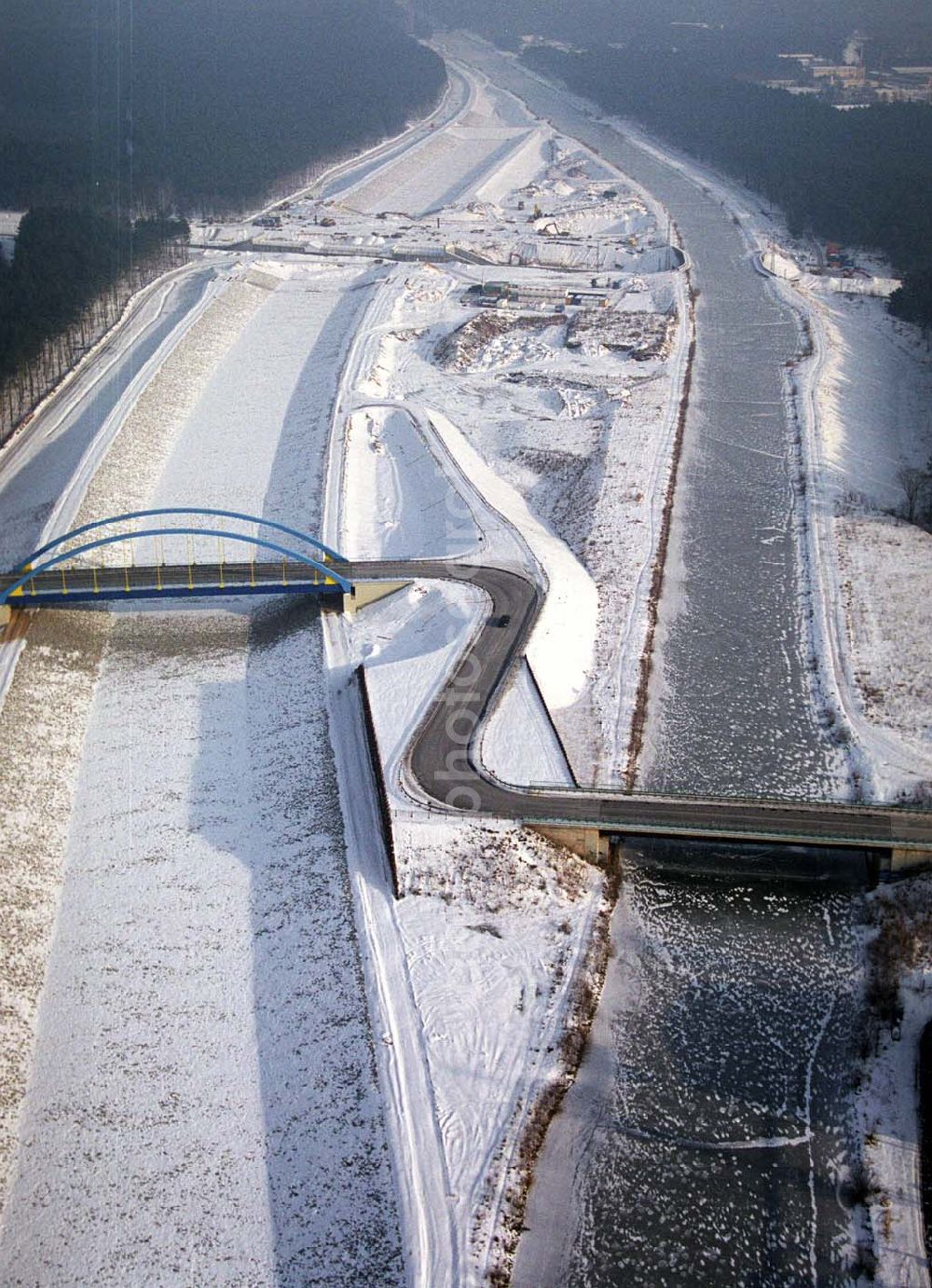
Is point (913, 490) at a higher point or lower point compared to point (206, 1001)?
A: higher

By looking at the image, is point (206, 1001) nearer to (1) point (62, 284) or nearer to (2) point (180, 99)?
(1) point (62, 284)

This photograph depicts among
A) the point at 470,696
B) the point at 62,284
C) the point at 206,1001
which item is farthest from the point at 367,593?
the point at 62,284

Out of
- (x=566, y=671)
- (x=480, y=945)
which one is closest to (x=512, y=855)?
(x=480, y=945)

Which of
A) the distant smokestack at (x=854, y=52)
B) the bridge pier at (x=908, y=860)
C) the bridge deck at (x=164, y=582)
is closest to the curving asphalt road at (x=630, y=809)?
the bridge pier at (x=908, y=860)

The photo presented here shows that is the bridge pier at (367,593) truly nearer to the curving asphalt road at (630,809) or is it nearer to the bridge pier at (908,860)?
the curving asphalt road at (630,809)

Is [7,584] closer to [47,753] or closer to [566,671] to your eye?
[47,753]

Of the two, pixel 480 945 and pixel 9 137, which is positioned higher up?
pixel 9 137
